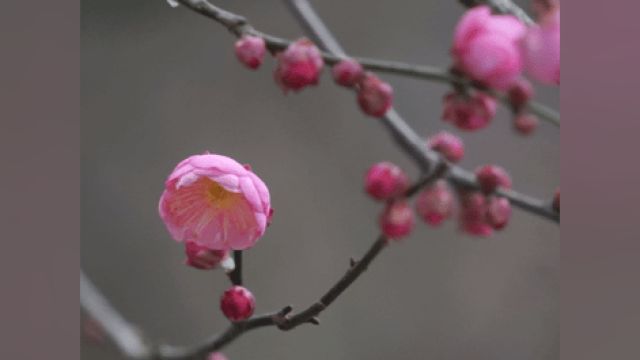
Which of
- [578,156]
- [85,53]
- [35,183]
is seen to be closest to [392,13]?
[578,156]

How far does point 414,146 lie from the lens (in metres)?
0.85

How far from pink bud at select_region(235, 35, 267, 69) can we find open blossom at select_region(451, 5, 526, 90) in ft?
0.62

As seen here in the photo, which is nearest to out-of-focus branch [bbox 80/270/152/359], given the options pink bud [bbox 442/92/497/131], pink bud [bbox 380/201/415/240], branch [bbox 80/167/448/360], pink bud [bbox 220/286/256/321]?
branch [bbox 80/167/448/360]

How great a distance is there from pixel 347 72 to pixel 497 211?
20cm

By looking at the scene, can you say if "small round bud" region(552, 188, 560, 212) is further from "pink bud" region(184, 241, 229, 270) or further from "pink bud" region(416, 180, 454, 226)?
"pink bud" region(184, 241, 229, 270)

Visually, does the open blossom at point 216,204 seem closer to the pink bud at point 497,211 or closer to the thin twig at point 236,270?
the thin twig at point 236,270

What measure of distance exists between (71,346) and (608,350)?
0.62 meters

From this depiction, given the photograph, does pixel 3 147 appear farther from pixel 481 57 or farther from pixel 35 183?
pixel 481 57

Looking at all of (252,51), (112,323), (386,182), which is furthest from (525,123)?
(112,323)

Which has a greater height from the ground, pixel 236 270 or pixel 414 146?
pixel 414 146

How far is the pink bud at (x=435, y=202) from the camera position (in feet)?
2.58

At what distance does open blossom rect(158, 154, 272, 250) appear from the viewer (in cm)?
78

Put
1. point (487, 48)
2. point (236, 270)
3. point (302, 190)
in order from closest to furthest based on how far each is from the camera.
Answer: point (487, 48) → point (236, 270) → point (302, 190)

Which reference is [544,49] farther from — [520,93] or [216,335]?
[216,335]
